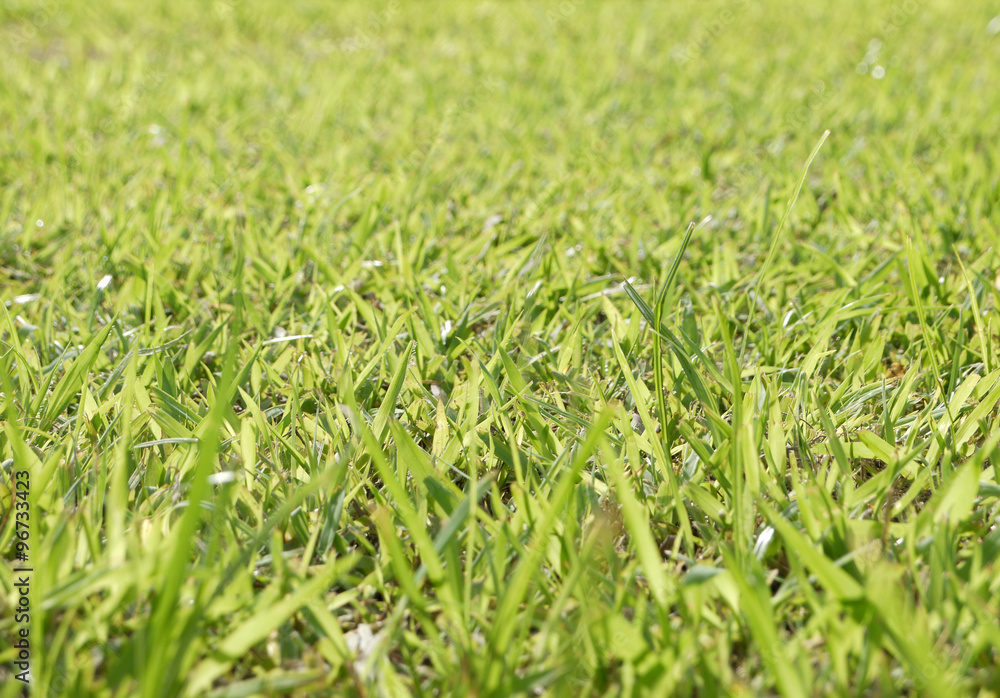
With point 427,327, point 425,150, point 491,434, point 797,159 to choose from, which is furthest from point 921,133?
point 491,434

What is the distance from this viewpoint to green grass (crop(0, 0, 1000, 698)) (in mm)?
875

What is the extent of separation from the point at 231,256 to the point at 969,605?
1.78 meters

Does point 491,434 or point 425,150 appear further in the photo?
point 425,150

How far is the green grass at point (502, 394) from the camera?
0.88m

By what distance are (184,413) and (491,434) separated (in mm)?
516

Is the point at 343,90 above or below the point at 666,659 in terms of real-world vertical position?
above

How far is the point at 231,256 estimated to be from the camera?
6.71 feet

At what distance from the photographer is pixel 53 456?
1.07m

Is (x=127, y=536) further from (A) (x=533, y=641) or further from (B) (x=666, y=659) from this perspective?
(B) (x=666, y=659)

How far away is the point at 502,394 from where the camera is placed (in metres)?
1.35

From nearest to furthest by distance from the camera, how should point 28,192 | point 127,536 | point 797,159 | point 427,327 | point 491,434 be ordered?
point 127,536 < point 491,434 < point 427,327 < point 28,192 < point 797,159

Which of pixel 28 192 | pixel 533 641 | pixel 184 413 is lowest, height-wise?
pixel 533 641

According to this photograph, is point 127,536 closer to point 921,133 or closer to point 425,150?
point 425,150

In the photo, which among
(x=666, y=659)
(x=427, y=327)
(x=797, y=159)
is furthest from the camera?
(x=797, y=159)
